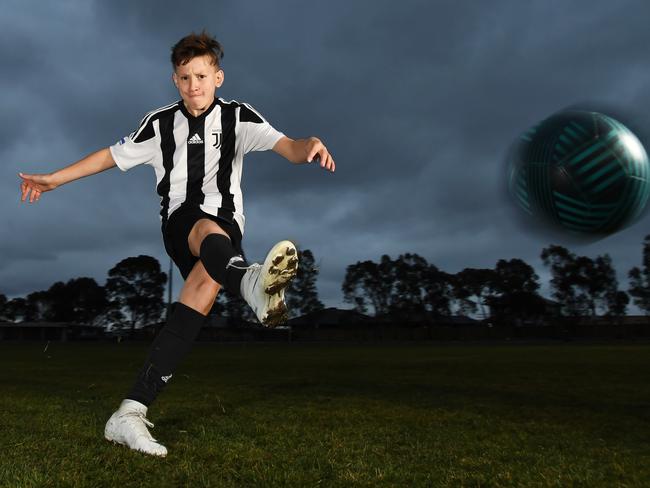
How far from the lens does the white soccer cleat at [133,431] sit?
3037 mm

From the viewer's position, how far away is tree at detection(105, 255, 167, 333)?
4043 inches

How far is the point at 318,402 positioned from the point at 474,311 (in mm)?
99934

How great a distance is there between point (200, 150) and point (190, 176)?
18 cm

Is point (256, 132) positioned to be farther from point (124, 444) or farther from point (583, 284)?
point (583, 284)

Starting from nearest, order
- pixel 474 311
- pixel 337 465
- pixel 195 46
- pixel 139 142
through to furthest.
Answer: pixel 337 465 < pixel 195 46 < pixel 139 142 < pixel 474 311

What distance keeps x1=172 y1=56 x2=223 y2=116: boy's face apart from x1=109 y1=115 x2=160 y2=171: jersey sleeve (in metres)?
0.31

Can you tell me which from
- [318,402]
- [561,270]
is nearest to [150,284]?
[561,270]

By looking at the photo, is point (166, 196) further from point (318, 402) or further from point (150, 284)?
point (150, 284)

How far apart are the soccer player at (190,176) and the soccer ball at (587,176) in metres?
2.77

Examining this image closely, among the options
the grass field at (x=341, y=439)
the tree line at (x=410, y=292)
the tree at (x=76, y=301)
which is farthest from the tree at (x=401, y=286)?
the grass field at (x=341, y=439)

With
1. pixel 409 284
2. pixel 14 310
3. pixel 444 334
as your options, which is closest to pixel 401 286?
pixel 409 284

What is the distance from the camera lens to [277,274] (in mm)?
2621

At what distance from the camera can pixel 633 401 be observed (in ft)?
20.6

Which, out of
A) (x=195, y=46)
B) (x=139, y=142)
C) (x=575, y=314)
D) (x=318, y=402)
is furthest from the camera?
(x=575, y=314)
